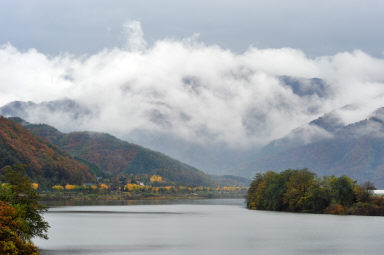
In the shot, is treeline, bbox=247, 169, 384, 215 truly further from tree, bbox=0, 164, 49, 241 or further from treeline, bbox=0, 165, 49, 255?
tree, bbox=0, 164, 49, 241

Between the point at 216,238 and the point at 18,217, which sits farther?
the point at 216,238

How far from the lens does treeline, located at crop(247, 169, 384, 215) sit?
15112cm

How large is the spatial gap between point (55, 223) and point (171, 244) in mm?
41963

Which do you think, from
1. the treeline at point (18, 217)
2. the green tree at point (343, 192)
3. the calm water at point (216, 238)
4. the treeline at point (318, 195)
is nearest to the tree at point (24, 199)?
the treeline at point (18, 217)

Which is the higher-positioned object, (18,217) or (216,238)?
(18,217)

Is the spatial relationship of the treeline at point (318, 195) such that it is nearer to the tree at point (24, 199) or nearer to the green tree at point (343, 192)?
the green tree at point (343, 192)

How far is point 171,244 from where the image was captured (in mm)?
81750

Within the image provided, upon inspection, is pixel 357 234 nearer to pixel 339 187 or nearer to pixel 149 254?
pixel 149 254

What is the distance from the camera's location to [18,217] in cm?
6475

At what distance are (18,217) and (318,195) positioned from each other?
10638cm

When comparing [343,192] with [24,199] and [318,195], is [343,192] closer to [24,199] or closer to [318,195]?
[318,195]

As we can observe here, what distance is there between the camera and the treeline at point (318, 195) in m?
151

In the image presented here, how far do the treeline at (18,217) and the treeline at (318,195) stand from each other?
9406cm

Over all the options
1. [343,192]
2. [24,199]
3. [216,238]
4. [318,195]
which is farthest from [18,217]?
[343,192]
